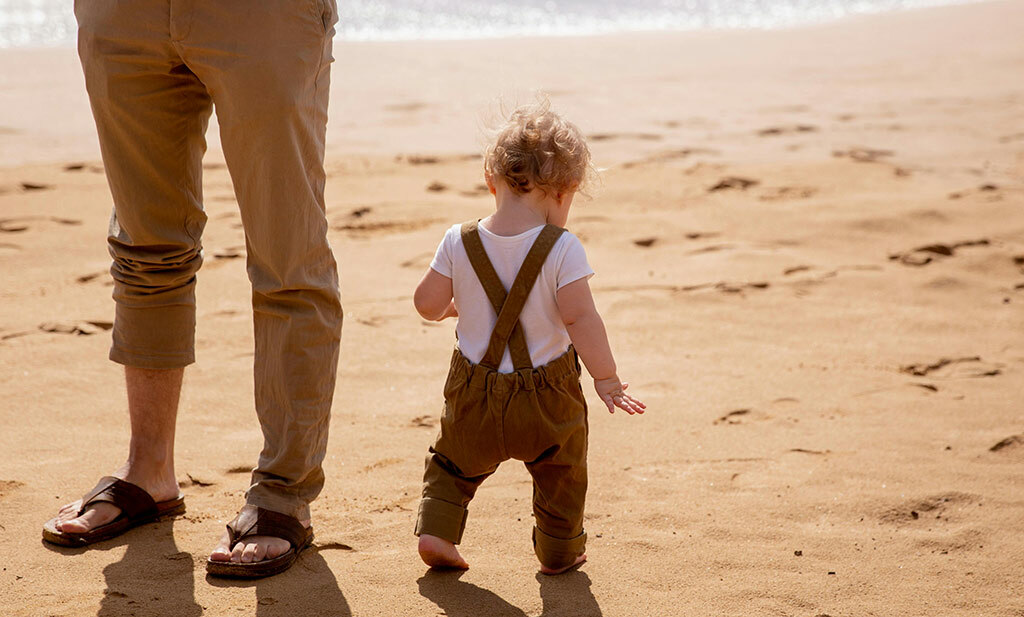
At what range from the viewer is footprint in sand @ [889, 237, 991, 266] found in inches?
185

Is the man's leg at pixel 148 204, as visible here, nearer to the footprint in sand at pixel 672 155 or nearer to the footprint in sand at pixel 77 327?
the footprint in sand at pixel 77 327

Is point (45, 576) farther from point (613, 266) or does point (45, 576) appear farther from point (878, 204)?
point (878, 204)

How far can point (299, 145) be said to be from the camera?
2.30m

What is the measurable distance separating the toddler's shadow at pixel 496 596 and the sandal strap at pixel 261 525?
0.30 metres

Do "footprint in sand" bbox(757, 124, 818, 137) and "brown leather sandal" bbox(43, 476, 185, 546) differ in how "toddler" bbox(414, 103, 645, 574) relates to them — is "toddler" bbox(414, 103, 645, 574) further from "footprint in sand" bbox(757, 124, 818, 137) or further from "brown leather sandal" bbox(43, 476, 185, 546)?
"footprint in sand" bbox(757, 124, 818, 137)

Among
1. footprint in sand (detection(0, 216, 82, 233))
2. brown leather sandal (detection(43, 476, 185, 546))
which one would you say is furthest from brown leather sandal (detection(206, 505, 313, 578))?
footprint in sand (detection(0, 216, 82, 233))

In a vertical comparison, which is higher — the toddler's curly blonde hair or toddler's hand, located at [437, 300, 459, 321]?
the toddler's curly blonde hair

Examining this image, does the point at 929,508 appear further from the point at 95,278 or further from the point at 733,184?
A: the point at 733,184

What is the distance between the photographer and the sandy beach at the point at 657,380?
2.37 m

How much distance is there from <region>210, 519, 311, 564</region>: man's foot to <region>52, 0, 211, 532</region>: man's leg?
0.32 m

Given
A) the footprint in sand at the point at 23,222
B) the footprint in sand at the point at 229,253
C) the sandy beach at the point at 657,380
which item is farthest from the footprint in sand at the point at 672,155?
the footprint in sand at the point at 23,222

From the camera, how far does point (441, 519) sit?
2.31m

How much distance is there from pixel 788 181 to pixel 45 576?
4.53 m

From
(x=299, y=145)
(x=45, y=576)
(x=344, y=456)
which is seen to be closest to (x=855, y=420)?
(x=344, y=456)
